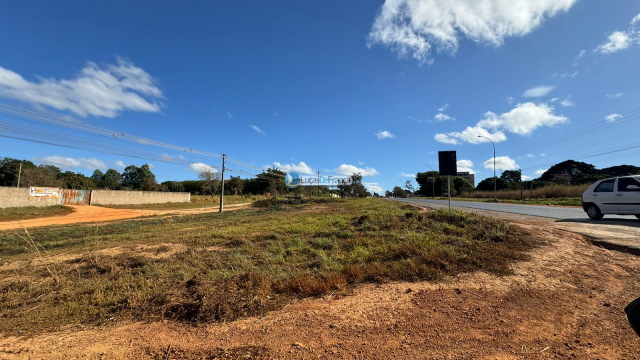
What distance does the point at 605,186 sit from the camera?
9773 millimetres

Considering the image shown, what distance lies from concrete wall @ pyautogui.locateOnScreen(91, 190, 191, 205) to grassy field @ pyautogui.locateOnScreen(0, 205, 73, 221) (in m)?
6.66

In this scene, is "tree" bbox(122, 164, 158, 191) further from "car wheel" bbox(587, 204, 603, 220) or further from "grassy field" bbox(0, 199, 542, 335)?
"car wheel" bbox(587, 204, 603, 220)

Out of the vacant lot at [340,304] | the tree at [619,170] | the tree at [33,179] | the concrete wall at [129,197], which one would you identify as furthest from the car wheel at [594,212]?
the tree at [33,179]

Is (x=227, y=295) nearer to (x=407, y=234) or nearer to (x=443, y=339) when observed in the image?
(x=443, y=339)

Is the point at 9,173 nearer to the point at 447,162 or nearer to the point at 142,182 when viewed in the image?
the point at 142,182

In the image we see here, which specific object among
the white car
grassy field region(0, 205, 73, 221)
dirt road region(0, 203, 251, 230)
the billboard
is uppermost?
the billboard

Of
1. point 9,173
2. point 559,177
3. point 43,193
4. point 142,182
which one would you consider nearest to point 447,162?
point 43,193

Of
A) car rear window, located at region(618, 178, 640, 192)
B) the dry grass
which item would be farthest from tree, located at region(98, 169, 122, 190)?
car rear window, located at region(618, 178, 640, 192)

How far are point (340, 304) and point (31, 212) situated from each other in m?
35.1

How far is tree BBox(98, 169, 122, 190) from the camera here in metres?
74.0

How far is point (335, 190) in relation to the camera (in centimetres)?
6819

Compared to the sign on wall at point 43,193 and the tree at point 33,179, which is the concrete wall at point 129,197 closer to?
the sign on wall at point 43,193

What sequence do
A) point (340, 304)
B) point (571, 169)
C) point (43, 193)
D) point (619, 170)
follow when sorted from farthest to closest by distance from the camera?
point (571, 169) < point (619, 170) < point (43, 193) < point (340, 304)

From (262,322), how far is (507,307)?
2.88 meters
